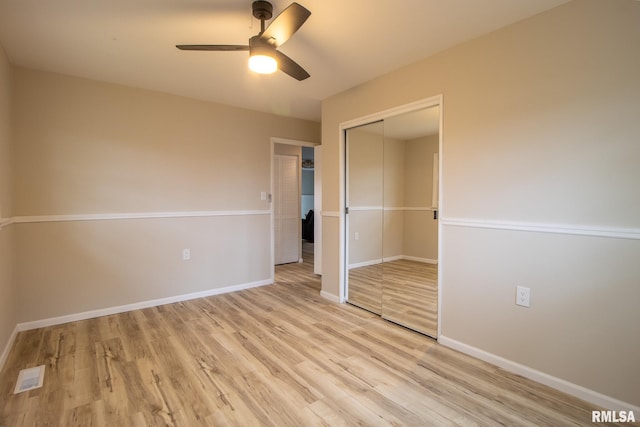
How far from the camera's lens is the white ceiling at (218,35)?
183cm

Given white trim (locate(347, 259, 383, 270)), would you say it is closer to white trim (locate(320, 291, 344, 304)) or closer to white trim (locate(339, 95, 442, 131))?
white trim (locate(320, 291, 344, 304))

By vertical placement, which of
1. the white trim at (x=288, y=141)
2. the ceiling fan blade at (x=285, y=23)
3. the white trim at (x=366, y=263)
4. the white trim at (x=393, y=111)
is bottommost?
the white trim at (x=366, y=263)

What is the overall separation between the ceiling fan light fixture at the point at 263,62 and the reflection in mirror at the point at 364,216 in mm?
1531

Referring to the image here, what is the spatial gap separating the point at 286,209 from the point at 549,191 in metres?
4.14

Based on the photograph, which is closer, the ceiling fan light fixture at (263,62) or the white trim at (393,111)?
the ceiling fan light fixture at (263,62)

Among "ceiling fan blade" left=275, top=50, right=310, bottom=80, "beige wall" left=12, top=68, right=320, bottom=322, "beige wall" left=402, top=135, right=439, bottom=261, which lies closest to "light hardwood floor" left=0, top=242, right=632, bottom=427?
"beige wall" left=12, top=68, right=320, bottom=322

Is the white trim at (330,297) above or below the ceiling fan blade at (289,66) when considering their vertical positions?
below

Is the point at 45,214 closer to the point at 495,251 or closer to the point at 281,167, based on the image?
the point at 281,167

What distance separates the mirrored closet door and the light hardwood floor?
2.09 feet

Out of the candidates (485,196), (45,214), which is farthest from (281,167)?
(485,196)

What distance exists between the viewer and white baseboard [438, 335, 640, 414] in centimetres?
162

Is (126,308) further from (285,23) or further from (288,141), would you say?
(285,23)

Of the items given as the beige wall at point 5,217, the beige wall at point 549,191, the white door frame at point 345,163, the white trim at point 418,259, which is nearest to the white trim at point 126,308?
the beige wall at point 5,217

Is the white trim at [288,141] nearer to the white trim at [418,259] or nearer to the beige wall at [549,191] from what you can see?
the white trim at [418,259]
